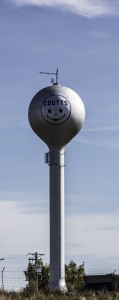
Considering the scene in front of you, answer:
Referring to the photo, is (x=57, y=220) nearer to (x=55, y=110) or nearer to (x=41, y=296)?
(x=55, y=110)

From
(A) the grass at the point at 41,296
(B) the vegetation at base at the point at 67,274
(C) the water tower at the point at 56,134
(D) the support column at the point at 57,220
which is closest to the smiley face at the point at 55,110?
(C) the water tower at the point at 56,134

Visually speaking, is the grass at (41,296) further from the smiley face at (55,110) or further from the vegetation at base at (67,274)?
the vegetation at base at (67,274)

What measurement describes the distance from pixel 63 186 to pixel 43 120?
662 cm

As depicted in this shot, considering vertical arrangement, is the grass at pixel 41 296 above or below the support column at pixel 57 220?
below

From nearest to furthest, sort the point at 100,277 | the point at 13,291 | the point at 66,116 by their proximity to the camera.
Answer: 1. the point at 13,291
2. the point at 66,116
3. the point at 100,277

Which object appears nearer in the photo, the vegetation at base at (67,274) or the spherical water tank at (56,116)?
the spherical water tank at (56,116)

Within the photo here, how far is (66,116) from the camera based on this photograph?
6894 cm

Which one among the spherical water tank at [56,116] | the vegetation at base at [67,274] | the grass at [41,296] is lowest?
the grass at [41,296]

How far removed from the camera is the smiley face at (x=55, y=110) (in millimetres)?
68750

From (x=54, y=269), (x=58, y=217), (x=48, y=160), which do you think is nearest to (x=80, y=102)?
(x=48, y=160)

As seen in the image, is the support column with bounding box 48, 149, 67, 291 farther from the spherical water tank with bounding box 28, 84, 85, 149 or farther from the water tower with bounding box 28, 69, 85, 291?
the spherical water tank with bounding box 28, 84, 85, 149

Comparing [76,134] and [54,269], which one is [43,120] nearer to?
[76,134]

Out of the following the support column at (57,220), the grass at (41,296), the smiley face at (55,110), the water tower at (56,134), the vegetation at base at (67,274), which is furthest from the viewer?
the vegetation at base at (67,274)

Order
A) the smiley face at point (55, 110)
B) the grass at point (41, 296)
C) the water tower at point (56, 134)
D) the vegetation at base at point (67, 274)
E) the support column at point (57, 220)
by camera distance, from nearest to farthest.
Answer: the grass at point (41, 296), the smiley face at point (55, 110), the water tower at point (56, 134), the support column at point (57, 220), the vegetation at base at point (67, 274)
